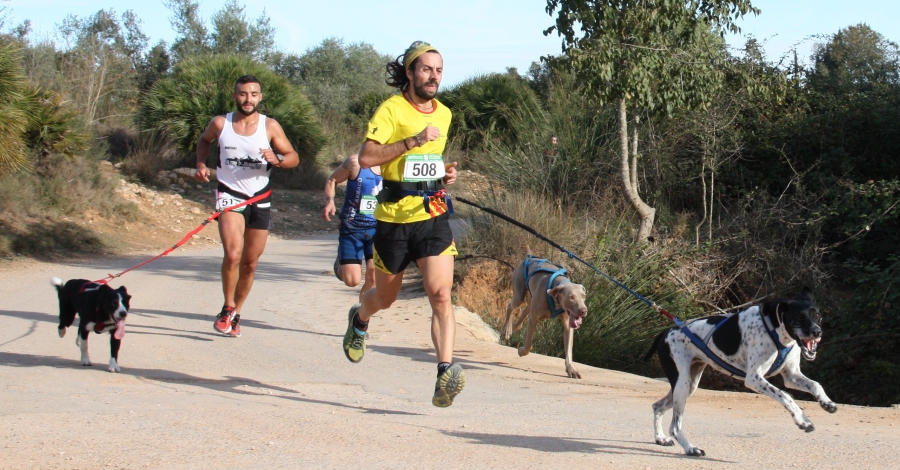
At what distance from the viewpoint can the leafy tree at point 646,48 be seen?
452 inches

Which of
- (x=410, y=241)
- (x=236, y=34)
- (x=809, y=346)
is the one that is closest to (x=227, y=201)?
(x=410, y=241)

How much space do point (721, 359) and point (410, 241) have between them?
2040mm

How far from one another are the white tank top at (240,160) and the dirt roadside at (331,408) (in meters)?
1.52

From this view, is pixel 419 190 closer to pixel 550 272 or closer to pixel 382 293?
pixel 382 293

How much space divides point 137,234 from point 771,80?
504 inches

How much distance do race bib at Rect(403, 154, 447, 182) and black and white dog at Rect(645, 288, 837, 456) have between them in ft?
5.87

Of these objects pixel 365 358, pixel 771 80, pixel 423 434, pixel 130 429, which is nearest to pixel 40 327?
pixel 365 358

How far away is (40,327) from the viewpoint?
871 centimetres

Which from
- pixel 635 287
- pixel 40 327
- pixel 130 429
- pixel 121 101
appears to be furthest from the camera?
pixel 121 101

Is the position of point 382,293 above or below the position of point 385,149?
below

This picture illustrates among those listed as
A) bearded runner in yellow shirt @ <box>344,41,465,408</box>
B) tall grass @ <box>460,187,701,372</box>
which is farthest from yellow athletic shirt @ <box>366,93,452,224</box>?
tall grass @ <box>460,187,701,372</box>

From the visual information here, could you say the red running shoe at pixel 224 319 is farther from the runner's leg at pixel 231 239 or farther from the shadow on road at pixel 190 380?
the shadow on road at pixel 190 380

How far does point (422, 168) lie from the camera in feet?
18.1

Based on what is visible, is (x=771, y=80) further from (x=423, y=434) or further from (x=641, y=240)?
(x=423, y=434)
